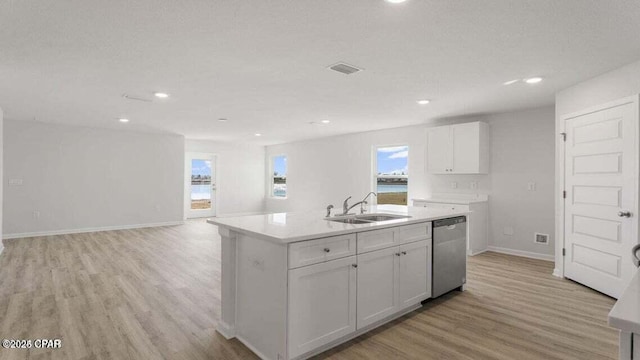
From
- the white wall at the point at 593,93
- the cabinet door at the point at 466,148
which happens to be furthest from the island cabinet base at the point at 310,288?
the cabinet door at the point at 466,148

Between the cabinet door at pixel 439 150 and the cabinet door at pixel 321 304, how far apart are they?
397cm

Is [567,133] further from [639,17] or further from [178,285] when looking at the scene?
[178,285]

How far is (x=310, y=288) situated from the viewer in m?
2.17

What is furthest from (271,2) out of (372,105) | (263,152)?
(263,152)

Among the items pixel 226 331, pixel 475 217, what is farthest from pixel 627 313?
pixel 475 217

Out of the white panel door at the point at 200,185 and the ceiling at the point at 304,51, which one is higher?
the ceiling at the point at 304,51

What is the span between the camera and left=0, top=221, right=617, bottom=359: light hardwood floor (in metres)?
2.33

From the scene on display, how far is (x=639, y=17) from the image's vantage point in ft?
7.31

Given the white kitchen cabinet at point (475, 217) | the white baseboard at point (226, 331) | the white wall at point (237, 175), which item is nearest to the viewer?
the white baseboard at point (226, 331)

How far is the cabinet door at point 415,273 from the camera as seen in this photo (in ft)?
9.45

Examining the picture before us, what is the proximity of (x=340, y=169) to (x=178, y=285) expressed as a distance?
521cm

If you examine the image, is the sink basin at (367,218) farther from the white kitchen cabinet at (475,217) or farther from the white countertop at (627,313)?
the white kitchen cabinet at (475,217)

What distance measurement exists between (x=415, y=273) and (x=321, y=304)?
1.15 metres

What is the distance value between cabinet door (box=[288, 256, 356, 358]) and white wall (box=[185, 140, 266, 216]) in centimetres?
788
